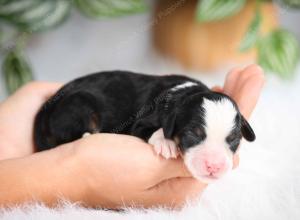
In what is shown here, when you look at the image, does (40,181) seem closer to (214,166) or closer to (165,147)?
(165,147)

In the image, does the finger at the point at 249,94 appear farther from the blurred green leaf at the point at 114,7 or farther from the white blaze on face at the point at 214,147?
the blurred green leaf at the point at 114,7

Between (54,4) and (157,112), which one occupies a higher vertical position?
(54,4)

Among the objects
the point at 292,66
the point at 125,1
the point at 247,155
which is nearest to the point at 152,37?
the point at 125,1

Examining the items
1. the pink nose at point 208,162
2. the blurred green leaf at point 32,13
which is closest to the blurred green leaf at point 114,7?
the blurred green leaf at point 32,13

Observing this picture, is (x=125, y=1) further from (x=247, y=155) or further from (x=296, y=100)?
(x=247, y=155)

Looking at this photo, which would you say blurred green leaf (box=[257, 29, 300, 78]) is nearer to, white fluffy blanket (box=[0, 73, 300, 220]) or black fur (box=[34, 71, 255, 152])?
white fluffy blanket (box=[0, 73, 300, 220])

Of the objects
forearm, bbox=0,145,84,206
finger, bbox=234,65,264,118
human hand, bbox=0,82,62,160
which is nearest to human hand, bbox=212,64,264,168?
finger, bbox=234,65,264,118
